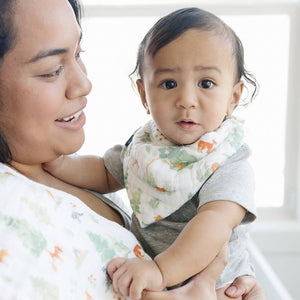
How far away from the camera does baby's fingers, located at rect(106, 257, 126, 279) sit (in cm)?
92

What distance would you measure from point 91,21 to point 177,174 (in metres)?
1.68

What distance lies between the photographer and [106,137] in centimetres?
274

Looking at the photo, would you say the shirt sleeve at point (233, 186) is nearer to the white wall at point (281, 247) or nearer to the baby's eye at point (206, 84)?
the baby's eye at point (206, 84)

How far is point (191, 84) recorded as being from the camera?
3.74 feet

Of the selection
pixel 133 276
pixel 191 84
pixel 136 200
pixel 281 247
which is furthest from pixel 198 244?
pixel 281 247

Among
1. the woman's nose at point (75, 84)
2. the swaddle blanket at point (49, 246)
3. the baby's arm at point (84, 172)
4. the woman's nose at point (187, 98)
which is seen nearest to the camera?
the swaddle blanket at point (49, 246)

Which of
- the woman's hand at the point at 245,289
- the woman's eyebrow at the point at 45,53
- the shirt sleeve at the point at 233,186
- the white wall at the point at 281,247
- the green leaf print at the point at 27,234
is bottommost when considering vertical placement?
the white wall at the point at 281,247

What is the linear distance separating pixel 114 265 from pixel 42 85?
15.4 inches

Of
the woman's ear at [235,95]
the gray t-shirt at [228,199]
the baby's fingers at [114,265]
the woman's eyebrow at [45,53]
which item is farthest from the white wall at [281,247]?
the woman's eyebrow at [45,53]

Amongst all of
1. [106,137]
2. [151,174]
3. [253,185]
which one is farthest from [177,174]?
[106,137]

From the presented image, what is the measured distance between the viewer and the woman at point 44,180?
2.52ft

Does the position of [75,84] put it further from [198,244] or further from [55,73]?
[198,244]

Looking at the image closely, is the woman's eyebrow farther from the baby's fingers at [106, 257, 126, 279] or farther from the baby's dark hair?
the baby's fingers at [106, 257, 126, 279]

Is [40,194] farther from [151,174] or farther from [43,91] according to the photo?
[151,174]
